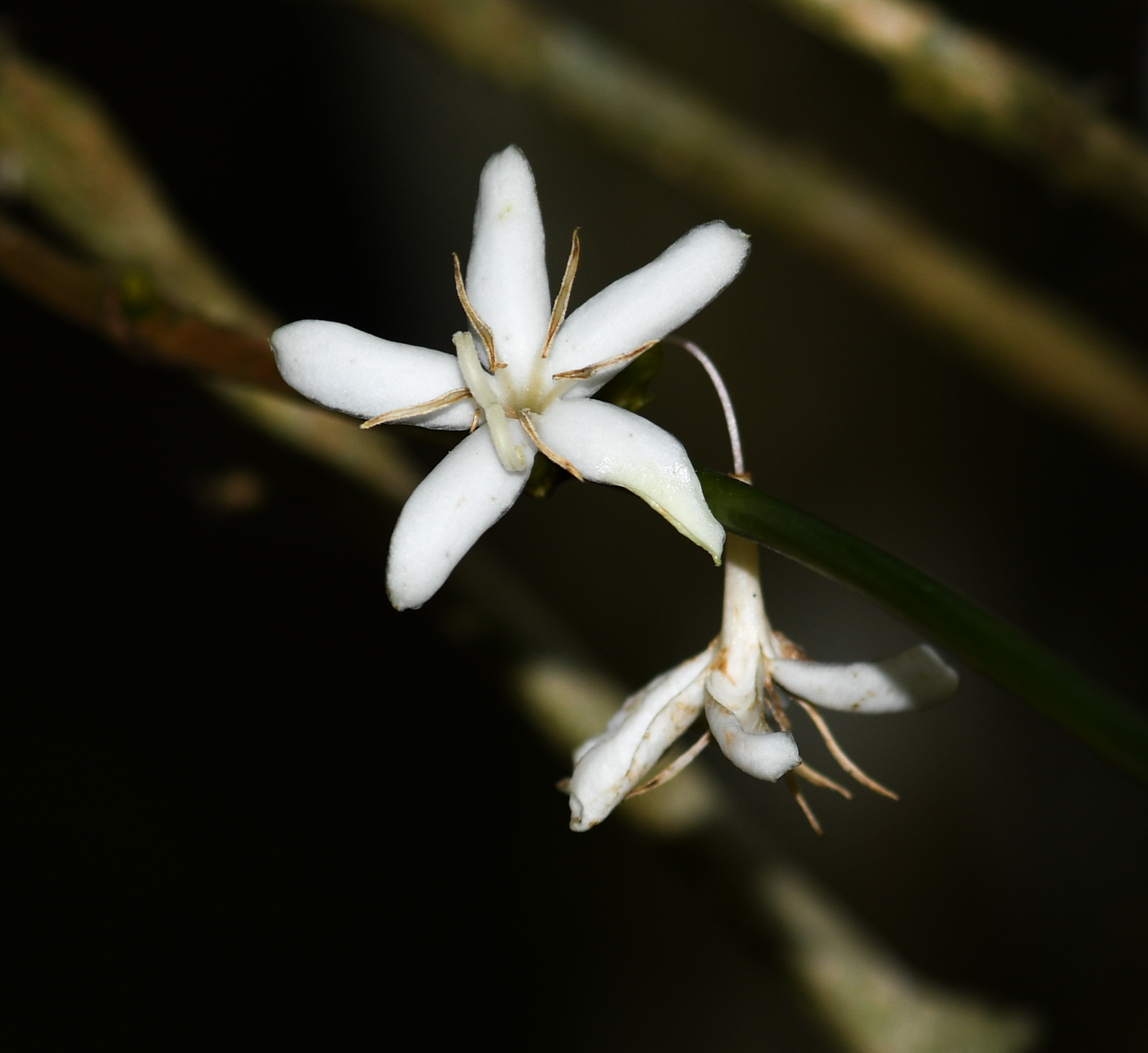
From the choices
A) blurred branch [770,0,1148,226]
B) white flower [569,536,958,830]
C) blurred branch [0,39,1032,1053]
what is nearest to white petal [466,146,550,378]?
white flower [569,536,958,830]

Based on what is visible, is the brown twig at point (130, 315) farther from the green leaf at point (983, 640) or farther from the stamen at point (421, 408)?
the green leaf at point (983, 640)

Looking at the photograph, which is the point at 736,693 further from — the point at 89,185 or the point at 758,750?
the point at 89,185

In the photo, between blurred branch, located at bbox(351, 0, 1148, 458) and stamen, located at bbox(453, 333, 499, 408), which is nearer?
stamen, located at bbox(453, 333, 499, 408)

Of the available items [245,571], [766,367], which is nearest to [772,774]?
[245,571]

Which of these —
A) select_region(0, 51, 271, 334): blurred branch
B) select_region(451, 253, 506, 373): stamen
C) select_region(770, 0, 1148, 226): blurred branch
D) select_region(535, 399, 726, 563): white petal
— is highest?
select_region(0, 51, 271, 334): blurred branch

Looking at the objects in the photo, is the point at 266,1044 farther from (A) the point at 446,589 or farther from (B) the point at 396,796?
(A) the point at 446,589

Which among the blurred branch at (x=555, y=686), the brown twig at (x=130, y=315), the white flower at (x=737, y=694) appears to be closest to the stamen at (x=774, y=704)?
the white flower at (x=737, y=694)

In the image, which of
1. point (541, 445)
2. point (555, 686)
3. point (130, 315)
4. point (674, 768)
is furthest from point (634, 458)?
point (555, 686)

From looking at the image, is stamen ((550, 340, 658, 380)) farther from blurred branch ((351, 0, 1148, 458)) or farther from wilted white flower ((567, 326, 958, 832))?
blurred branch ((351, 0, 1148, 458))
